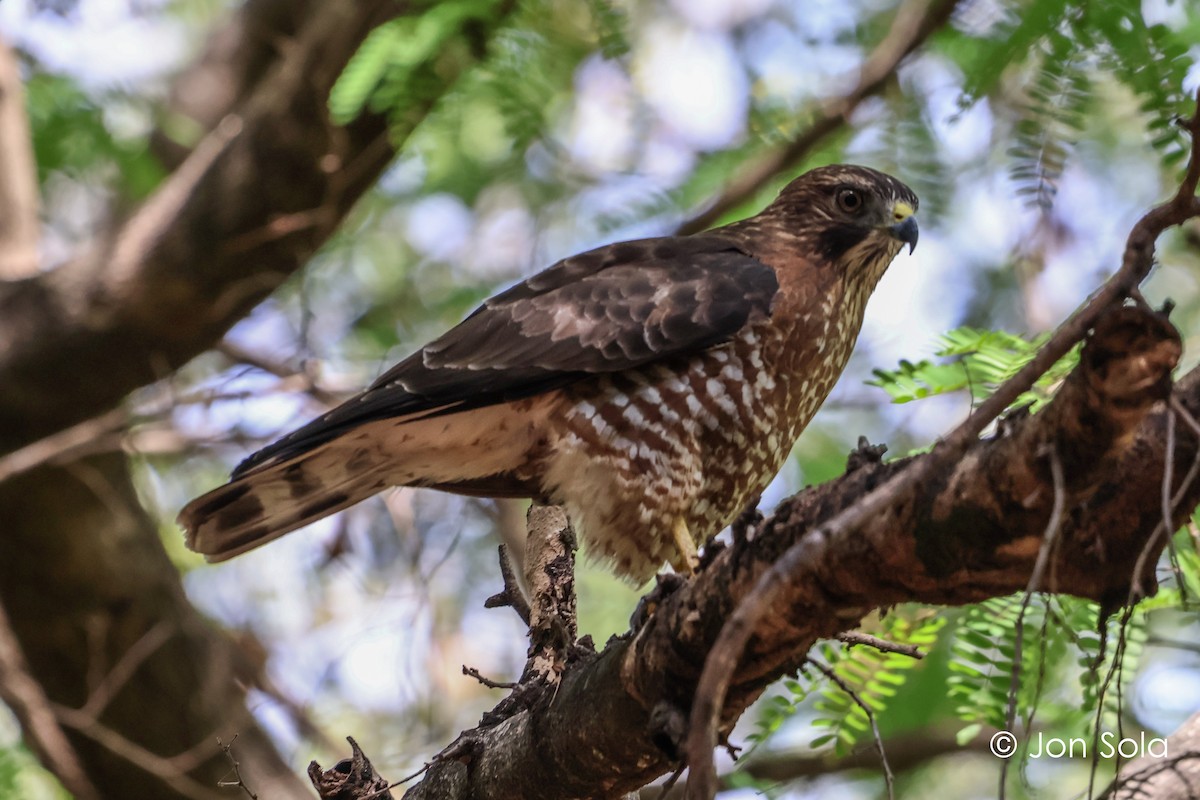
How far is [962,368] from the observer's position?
3398mm

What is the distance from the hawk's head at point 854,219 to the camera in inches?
178

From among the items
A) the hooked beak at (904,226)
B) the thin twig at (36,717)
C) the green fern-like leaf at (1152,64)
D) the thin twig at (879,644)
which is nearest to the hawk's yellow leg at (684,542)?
the thin twig at (879,644)

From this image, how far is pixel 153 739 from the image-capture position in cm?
555

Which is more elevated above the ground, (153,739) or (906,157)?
(906,157)

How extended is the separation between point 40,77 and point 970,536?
17.0 ft

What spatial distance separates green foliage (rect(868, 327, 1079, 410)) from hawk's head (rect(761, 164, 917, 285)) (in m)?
1.10

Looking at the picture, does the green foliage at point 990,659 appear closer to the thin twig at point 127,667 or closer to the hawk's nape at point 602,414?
the hawk's nape at point 602,414

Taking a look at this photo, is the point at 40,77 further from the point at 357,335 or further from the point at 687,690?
the point at 687,690

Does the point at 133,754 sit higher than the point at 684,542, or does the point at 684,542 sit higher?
the point at 133,754

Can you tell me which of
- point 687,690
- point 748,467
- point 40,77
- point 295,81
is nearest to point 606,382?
point 748,467

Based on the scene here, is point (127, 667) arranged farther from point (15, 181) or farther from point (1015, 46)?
point (1015, 46)

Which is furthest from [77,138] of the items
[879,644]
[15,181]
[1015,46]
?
[879,644]

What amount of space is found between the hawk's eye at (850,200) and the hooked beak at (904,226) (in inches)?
5.6

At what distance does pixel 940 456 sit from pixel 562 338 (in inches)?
94.3
